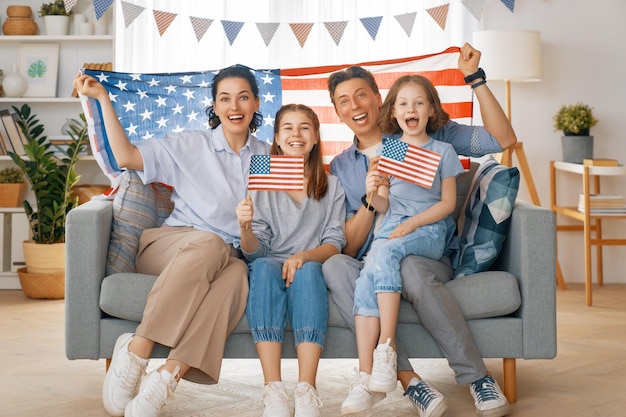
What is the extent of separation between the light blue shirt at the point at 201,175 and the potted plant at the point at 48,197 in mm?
1641

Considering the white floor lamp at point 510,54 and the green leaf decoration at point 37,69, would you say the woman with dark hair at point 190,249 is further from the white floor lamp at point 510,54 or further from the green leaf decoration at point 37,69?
the green leaf decoration at point 37,69

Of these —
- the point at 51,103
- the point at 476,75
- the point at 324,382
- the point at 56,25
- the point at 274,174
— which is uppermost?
the point at 56,25

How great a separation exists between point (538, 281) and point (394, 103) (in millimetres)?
A: 718

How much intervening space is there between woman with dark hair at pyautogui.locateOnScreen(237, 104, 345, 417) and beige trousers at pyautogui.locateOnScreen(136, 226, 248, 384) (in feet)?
0.24

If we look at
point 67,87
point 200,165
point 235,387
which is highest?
point 67,87

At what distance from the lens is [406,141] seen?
270 centimetres

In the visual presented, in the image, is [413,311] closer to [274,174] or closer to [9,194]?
[274,174]

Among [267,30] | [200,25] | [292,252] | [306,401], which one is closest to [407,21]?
[267,30]

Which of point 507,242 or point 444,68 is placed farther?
point 444,68

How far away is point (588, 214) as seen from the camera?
432cm

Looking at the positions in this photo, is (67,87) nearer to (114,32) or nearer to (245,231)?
(114,32)

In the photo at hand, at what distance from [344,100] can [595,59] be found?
8.19 ft

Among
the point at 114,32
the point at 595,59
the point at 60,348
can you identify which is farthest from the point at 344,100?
the point at 595,59

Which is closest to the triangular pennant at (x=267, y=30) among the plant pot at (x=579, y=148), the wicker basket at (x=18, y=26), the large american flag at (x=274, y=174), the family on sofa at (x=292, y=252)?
the wicker basket at (x=18, y=26)
